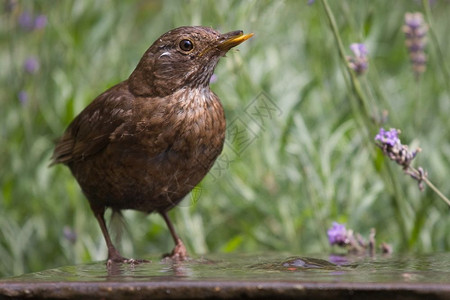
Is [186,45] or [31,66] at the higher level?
[31,66]

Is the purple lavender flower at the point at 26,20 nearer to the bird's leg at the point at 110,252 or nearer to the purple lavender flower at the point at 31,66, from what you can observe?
the purple lavender flower at the point at 31,66

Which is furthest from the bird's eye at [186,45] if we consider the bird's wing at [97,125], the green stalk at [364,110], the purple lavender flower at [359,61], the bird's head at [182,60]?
the purple lavender flower at [359,61]

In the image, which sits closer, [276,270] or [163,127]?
[276,270]

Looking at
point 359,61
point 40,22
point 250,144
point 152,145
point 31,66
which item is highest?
point 40,22

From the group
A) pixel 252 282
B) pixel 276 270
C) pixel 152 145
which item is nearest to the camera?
pixel 252 282

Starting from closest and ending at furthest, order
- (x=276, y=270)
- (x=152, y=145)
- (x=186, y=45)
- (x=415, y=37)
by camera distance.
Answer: (x=276, y=270)
(x=152, y=145)
(x=186, y=45)
(x=415, y=37)

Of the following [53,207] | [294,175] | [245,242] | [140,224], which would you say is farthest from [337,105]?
[53,207]

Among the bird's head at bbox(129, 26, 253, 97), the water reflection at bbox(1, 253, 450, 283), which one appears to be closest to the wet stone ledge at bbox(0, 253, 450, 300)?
the water reflection at bbox(1, 253, 450, 283)

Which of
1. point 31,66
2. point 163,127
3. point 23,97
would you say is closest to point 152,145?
point 163,127

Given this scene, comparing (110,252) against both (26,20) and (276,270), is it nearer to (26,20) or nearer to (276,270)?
(276,270)
